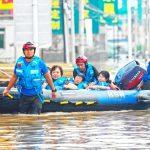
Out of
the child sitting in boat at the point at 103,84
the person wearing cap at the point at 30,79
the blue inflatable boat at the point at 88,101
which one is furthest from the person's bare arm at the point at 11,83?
the child sitting in boat at the point at 103,84

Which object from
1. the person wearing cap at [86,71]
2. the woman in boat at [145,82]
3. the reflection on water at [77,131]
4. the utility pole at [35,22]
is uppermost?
the utility pole at [35,22]

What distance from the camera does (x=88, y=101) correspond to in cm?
2031

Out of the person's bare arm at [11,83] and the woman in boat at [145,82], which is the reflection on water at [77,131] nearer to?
the person's bare arm at [11,83]

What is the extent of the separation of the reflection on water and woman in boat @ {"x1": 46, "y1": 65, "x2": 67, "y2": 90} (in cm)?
91

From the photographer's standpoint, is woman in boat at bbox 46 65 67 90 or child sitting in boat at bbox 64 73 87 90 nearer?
woman in boat at bbox 46 65 67 90

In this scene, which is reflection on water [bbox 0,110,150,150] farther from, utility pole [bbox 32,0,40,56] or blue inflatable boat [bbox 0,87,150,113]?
utility pole [bbox 32,0,40,56]

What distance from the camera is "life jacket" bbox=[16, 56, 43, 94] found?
1803cm

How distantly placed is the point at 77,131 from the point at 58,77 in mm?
5172

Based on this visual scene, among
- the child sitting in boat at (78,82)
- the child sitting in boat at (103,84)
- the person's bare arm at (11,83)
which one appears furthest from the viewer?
the child sitting in boat at (78,82)

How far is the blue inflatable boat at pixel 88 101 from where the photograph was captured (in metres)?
19.7

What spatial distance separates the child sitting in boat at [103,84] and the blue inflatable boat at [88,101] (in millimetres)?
266

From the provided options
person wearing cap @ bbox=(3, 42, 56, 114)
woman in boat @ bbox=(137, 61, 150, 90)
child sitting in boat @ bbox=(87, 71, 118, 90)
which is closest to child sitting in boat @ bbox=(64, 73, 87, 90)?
child sitting in boat @ bbox=(87, 71, 118, 90)

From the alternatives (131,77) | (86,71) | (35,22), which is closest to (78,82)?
(86,71)

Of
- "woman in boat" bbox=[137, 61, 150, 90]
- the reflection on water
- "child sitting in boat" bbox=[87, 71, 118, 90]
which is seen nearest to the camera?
the reflection on water
